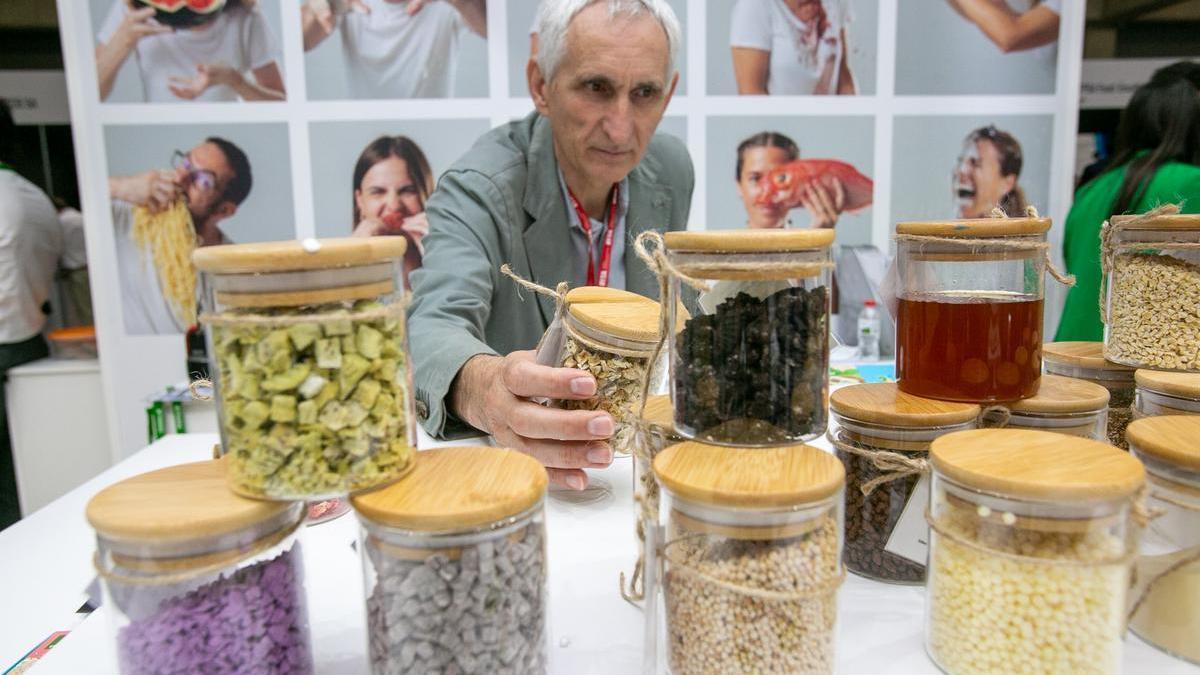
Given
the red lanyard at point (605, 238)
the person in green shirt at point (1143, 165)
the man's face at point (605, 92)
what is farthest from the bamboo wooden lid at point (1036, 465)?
the person in green shirt at point (1143, 165)

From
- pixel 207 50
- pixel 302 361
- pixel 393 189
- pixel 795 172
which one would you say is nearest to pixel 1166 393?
pixel 302 361

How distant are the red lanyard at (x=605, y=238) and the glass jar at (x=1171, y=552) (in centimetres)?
121

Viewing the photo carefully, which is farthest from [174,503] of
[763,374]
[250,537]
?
[763,374]

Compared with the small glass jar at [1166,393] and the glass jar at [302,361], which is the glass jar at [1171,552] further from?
the glass jar at [302,361]

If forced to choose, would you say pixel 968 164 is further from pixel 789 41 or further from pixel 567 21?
pixel 567 21

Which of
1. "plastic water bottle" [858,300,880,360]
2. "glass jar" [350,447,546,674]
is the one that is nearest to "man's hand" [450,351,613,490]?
"glass jar" [350,447,546,674]

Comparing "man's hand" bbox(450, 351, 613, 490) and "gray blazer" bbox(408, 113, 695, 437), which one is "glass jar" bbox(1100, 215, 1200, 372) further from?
"gray blazer" bbox(408, 113, 695, 437)

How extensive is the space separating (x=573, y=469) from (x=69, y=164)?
3067 millimetres

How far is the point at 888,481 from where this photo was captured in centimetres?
79

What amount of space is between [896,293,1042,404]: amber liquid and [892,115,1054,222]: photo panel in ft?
6.22

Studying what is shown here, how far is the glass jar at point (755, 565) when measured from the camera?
1.96 ft

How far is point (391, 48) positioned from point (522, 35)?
42 cm

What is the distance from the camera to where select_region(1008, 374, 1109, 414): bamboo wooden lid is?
2.72 ft

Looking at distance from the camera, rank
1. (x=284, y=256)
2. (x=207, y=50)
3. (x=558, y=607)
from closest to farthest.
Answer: (x=284, y=256)
(x=558, y=607)
(x=207, y=50)
